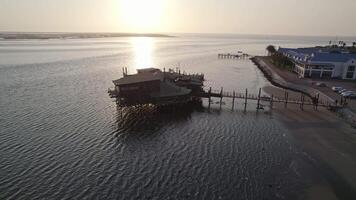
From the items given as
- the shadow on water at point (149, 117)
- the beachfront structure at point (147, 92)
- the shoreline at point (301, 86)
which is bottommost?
the shadow on water at point (149, 117)

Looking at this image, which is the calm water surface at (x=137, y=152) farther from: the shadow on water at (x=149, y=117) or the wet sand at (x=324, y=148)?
the wet sand at (x=324, y=148)

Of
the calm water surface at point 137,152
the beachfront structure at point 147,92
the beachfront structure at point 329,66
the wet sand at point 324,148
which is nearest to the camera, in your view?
the calm water surface at point 137,152

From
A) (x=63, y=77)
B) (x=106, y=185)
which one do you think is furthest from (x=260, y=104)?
(x=63, y=77)

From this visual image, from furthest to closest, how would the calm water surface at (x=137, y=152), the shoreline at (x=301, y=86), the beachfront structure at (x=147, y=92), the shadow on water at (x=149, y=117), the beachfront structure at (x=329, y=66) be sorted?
the beachfront structure at (x=329, y=66)
the beachfront structure at (x=147, y=92)
the shoreline at (x=301, y=86)
the shadow on water at (x=149, y=117)
the calm water surface at (x=137, y=152)

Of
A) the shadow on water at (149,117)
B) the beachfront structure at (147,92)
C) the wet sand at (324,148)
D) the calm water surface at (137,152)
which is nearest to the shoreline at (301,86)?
the wet sand at (324,148)

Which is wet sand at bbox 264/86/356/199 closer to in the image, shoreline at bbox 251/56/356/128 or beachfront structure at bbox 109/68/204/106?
shoreline at bbox 251/56/356/128

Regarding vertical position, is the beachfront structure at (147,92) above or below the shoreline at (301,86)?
above

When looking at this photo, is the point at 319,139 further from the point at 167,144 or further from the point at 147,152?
the point at 147,152

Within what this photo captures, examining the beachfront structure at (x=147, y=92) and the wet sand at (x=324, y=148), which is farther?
the beachfront structure at (x=147, y=92)

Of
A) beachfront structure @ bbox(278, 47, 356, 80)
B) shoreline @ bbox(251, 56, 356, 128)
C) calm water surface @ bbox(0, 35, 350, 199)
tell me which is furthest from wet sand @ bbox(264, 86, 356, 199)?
beachfront structure @ bbox(278, 47, 356, 80)
